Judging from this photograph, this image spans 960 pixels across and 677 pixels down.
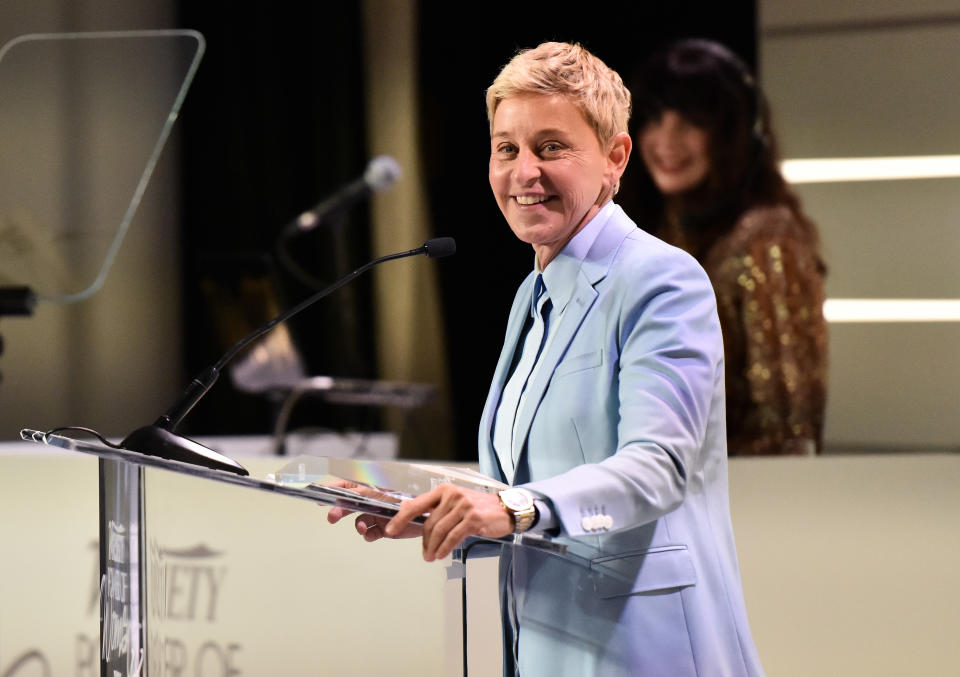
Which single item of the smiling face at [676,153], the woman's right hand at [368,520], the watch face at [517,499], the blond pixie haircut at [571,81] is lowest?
the woman's right hand at [368,520]

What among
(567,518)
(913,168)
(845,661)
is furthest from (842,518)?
(567,518)

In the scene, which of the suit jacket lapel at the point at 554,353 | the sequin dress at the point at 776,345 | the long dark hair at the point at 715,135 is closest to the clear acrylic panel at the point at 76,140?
the long dark hair at the point at 715,135

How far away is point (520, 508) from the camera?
94 cm

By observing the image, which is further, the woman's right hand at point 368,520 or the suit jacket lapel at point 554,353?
the suit jacket lapel at point 554,353

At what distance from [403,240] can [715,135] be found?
153 cm

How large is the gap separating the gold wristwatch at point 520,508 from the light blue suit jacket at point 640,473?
0.07 m

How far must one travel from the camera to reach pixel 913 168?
9.58 feet

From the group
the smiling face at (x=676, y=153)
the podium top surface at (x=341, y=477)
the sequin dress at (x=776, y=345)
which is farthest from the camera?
the smiling face at (x=676, y=153)

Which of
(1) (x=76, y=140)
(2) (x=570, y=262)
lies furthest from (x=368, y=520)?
(1) (x=76, y=140)

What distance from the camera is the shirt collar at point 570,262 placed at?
120 centimetres

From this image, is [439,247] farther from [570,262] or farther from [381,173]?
[381,173]

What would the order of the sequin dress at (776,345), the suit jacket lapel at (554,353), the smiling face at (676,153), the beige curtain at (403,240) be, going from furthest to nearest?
the beige curtain at (403,240) < the smiling face at (676,153) < the sequin dress at (776,345) < the suit jacket lapel at (554,353)

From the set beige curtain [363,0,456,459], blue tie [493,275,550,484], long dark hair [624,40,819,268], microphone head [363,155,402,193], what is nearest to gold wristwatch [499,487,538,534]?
blue tie [493,275,550,484]

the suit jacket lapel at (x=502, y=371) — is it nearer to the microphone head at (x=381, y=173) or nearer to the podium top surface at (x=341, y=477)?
the podium top surface at (x=341, y=477)
